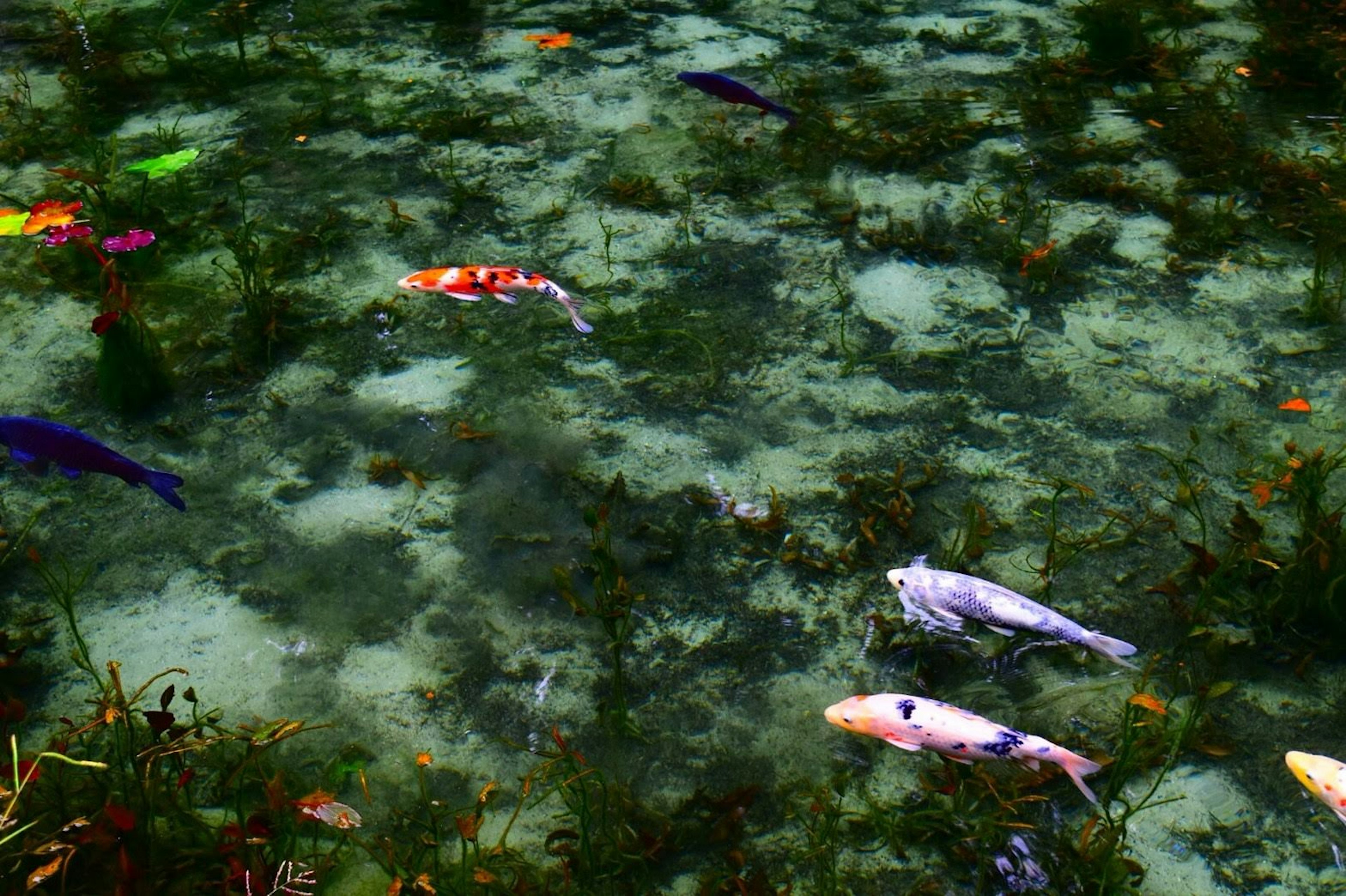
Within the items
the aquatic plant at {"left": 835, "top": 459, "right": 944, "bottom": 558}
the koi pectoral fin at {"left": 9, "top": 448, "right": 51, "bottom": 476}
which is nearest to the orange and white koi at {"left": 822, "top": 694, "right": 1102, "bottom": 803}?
the aquatic plant at {"left": 835, "top": 459, "right": 944, "bottom": 558}

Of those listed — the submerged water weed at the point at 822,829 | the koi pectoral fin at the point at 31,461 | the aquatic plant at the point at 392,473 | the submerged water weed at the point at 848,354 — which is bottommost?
the submerged water weed at the point at 822,829

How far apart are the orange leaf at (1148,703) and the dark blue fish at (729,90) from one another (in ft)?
11.0

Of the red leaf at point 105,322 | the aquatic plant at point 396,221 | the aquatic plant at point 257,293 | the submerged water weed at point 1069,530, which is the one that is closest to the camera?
the submerged water weed at point 1069,530

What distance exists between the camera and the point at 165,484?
3518 mm

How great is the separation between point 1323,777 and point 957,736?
3.07 ft

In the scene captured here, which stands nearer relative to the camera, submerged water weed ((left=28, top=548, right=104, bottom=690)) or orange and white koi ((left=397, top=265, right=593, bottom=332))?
submerged water weed ((left=28, top=548, right=104, bottom=690))

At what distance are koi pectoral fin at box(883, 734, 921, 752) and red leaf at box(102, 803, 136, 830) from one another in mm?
1888

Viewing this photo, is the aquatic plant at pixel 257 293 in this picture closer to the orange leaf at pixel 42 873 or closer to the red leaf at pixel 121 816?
the red leaf at pixel 121 816

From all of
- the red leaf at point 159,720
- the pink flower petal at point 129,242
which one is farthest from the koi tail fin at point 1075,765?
the pink flower petal at point 129,242

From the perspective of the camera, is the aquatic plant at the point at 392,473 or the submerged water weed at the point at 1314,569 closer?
the submerged water weed at the point at 1314,569

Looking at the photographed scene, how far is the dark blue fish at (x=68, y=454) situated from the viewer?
3.48m

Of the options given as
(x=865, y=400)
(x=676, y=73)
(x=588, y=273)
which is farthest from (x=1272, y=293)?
(x=676, y=73)

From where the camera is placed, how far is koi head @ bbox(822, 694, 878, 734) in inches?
118

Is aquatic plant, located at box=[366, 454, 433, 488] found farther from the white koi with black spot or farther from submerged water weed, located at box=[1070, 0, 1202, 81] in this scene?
submerged water weed, located at box=[1070, 0, 1202, 81]
